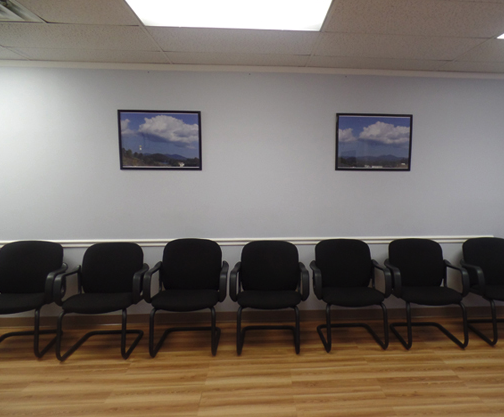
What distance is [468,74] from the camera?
282 cm

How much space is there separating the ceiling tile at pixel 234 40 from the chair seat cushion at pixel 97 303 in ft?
6.76

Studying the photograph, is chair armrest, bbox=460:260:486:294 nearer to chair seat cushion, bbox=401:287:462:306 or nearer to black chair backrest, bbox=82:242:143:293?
chair seat cushion, bbox=401:287:462:306

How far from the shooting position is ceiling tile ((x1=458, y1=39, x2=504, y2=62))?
7.31ft

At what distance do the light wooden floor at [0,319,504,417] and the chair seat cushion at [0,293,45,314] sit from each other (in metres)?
0.42

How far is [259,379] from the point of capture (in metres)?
2.05

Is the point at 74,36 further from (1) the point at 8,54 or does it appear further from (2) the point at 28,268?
(2) the point at 28,268

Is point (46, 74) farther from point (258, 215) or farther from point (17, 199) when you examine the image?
point (258, 215)

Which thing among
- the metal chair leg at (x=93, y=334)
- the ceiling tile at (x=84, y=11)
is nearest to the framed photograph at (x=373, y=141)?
the ceiling tile at (x=84, y=11)

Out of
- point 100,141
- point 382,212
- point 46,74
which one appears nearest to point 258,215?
point 382,212

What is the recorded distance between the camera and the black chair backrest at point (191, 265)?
2.60m

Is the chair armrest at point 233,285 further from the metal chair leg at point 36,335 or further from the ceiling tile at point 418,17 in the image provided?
the ceiling tile at point 418,17

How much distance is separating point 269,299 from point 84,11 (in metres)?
2.39

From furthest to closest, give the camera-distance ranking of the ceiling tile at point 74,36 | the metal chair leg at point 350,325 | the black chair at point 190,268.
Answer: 1. the black chair at point 190,268
2. the metal chair leg at point 350,325
3. the ceiling tile at point 74,36

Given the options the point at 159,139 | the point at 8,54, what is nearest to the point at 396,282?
the point at 159,139
